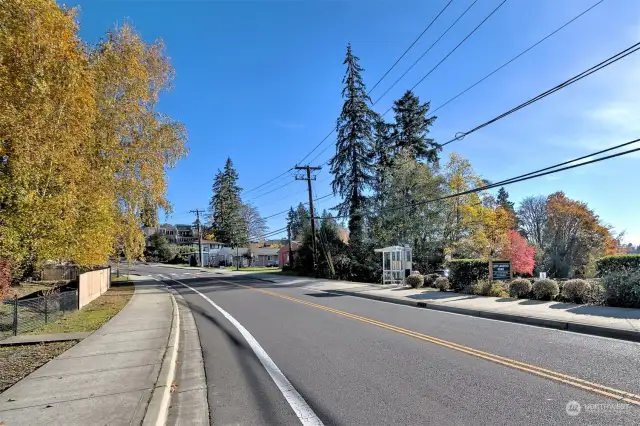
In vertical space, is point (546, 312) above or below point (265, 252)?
below

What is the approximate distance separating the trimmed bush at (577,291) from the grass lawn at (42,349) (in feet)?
46.8

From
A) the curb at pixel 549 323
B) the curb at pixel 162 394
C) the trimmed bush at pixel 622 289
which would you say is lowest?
the curb at pixel 549 323

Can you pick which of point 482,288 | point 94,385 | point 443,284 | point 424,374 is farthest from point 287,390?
point 443,284

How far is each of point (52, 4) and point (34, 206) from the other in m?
4.84

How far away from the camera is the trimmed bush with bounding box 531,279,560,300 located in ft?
46.2

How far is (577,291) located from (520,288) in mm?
2107

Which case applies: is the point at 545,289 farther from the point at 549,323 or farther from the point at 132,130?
the point at 132,130

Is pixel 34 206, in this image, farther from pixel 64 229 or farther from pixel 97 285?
pixel 97 285

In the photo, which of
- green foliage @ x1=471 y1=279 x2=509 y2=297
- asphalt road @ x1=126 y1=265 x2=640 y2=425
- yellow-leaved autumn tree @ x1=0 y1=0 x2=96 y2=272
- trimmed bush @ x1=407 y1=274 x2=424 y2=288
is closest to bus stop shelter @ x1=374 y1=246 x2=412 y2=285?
trimmed bush @ x1=407 y1=274 x2=424 y2=288

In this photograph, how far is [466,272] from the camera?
61.0 feet

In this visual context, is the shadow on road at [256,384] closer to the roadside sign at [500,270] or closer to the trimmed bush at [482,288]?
the trimmed bush at [482,288]

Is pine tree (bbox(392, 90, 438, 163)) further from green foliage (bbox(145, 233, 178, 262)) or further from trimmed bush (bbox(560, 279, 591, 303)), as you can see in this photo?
green foliage (bbox(145, 233, 178, 262))

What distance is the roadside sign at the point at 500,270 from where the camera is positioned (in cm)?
1662

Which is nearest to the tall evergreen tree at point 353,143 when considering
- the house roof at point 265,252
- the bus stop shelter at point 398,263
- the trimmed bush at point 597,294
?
the bus stop shelter at point 398,263
